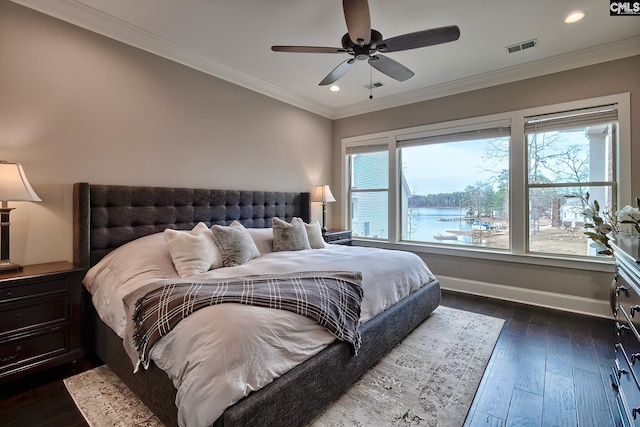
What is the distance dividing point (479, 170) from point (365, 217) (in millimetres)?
1965

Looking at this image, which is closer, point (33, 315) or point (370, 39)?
point (33, 315)

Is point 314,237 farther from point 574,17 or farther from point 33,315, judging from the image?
point 574,17

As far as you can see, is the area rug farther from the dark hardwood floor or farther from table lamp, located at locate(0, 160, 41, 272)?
table lamp, located at locate(0, 160, 41, 272)

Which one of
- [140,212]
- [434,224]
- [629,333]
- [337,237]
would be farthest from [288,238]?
[629,333]

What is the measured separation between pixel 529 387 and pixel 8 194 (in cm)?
382

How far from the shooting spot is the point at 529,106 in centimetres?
370

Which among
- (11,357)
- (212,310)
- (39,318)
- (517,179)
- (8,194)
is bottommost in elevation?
(11,357)

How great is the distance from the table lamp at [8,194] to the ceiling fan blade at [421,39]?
9.25 feet

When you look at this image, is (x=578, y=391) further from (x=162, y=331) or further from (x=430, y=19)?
(x=430, y=19)

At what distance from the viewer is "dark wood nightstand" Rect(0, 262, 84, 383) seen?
198cm

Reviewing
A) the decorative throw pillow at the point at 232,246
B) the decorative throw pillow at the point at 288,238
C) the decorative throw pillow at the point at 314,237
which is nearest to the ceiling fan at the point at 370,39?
the decorative throw pillow at the point at 232,246

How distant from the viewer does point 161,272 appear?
2.25 meters

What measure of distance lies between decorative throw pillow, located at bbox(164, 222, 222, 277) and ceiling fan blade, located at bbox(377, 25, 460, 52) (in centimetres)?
215

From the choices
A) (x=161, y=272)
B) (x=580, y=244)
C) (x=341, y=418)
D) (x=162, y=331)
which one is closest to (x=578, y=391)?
(x=341, y=418)
